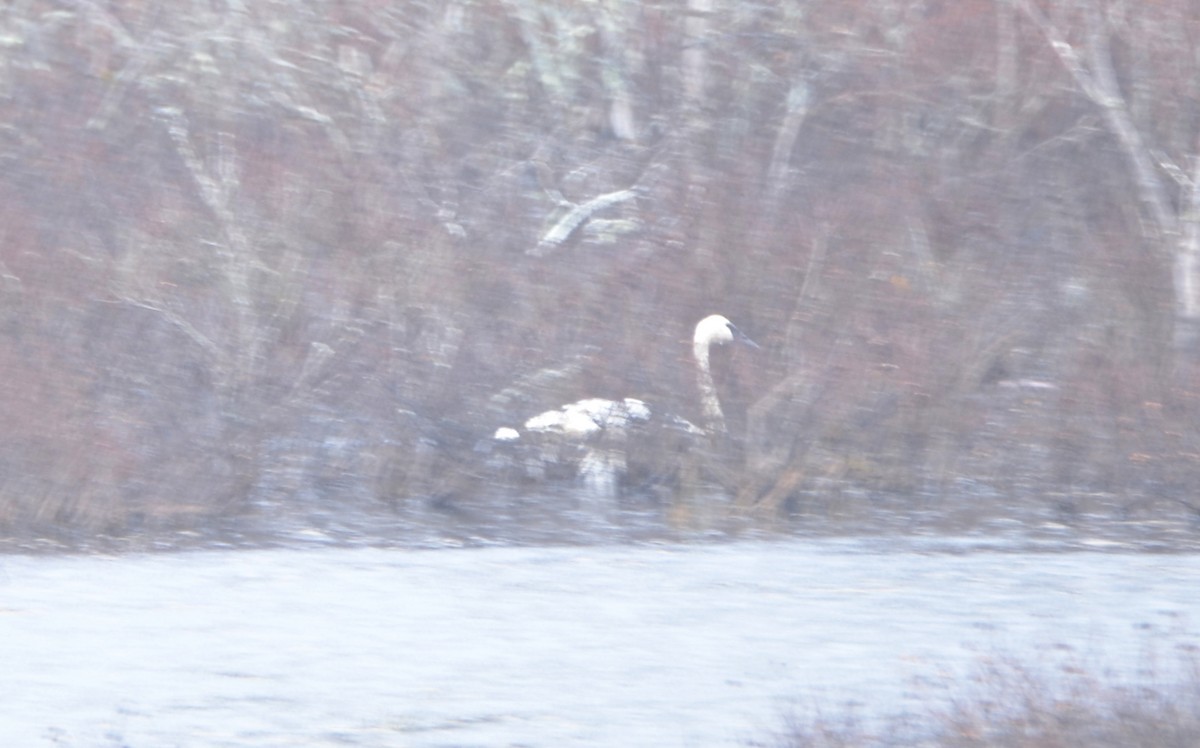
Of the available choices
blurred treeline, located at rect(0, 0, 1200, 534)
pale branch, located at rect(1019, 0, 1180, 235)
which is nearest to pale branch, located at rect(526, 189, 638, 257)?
blurred treeline, located at rect(0, 0, 1200, 534)

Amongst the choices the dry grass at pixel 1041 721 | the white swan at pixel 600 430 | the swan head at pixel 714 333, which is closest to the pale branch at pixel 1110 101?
the swan head at pixel 714 333

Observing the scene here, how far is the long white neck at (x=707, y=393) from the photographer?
1510 cm

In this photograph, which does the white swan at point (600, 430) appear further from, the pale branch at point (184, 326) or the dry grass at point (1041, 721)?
the dry grass at point (1041, 721)

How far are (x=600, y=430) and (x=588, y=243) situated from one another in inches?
127

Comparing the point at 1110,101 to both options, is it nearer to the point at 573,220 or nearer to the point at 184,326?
the point at 573,220

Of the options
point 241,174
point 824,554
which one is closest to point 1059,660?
point 824,554

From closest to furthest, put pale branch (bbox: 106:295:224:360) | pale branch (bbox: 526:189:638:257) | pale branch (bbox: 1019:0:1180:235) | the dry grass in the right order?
the dry grass → pale branch (bbox: 106:295:224:360) → pale branch (bbox: 1019:0:1180:235) → pale branch (bbox: 526:189:638:257)

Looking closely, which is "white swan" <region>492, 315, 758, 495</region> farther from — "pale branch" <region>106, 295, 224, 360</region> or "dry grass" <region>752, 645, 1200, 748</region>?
"dry grass" <region>752, 645, 1200, 748</region>

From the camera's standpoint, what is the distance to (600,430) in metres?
15.0

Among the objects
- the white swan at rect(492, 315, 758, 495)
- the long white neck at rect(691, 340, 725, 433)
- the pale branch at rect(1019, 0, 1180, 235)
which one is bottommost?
the white swan at rect(492, 315, 758, 495)

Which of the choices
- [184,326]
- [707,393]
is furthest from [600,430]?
[184,326]

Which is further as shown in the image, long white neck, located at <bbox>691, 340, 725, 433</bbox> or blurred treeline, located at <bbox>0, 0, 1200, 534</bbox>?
long white neck, located at <bbox>691, 340, 725, 433</bbox>

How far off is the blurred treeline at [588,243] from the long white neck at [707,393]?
9.0 inches

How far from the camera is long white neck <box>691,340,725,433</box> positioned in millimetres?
15102
